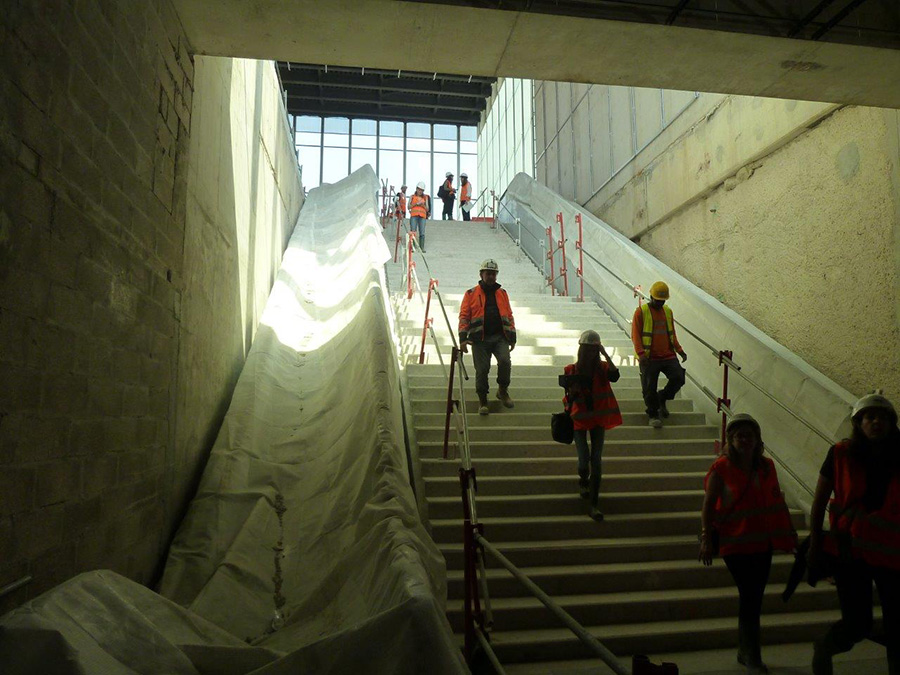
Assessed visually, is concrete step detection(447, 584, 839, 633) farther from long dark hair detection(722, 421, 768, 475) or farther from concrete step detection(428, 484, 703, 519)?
long dark hair detection(722, 421, 768, 475)

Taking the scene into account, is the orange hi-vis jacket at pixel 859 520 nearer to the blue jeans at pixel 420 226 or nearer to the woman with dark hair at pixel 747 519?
the woman with dark hair at pixel 747 519

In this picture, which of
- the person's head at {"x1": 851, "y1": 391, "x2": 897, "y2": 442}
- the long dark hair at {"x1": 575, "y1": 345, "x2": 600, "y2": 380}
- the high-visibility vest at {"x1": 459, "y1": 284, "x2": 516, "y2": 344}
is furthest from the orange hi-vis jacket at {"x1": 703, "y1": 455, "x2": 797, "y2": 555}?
the high-visibility vest at {"x1": 459, "y1": 284, "x2": 516, "y2": 344}

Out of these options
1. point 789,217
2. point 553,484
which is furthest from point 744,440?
point 789,217

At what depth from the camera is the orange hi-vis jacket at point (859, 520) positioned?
2783 mm

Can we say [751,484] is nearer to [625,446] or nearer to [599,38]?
[625,446]

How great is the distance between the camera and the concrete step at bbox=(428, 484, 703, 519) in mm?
4871

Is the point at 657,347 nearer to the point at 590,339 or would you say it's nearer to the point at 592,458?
the point at 590,339

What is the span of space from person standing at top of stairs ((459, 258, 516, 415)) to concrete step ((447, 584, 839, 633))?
7.91ft

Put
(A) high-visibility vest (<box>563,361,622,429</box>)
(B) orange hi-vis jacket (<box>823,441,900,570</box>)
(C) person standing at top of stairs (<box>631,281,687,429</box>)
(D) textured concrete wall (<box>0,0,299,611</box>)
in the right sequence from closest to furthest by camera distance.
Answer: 1. (D) textured concrete wall (<box>0,0,299,611</box>)
2. (B) orange hi-vis jacket (<box>823,441,900,570</box>)
3. (A) high-visibility vest (<box>563,361,622,429</box>)
4. (C) person standing at top of stairs (<box>631,281,687,429</box>)

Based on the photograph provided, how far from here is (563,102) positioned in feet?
50.0

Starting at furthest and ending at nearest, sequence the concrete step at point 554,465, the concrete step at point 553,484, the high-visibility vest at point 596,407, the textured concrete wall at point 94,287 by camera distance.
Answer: the concrete step at point 554,465, the concrete step at point 553,484, the high-visibility vest at point 596,407, the textured concrete wall at point 94,287

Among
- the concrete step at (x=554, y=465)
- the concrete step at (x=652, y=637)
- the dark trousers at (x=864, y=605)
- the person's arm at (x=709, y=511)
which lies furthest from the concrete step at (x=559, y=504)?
the dark trousers at (x=864, y=605)

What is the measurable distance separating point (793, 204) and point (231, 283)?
5501 mm

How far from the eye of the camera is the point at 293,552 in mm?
4230
